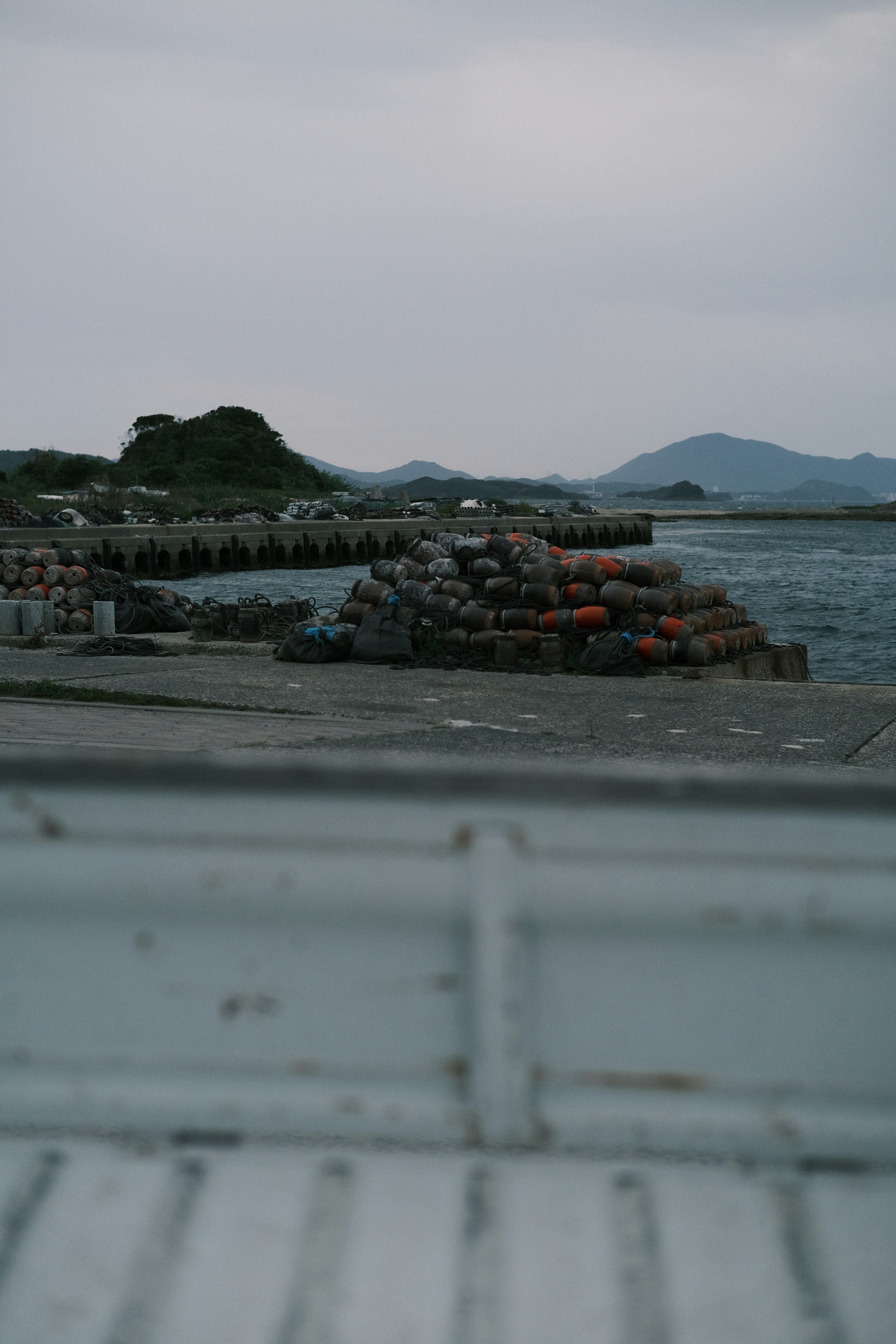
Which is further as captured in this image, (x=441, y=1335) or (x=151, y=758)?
(x=151, y=758)

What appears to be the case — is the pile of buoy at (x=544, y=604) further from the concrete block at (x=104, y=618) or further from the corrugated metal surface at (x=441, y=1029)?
the corrugated metal surface at (x=441, y=1029)

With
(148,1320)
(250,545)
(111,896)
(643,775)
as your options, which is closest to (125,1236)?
(148,1320)

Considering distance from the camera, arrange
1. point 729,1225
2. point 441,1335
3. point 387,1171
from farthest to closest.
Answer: point 387,1171 → point 729,1225 → point 441,1335

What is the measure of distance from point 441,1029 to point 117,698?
325 inches

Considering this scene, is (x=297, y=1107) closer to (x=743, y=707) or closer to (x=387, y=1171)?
(x=387, y=1171)

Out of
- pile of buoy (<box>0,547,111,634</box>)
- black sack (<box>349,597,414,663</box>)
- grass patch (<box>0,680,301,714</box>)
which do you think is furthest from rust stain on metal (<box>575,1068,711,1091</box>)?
pile of buoy (<box>0,547,111,634</box>)

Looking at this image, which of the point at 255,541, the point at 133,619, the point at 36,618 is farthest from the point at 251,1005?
the point at 255,541

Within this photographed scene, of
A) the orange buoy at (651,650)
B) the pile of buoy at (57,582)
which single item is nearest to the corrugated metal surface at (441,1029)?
the orange buoy at (651,650)

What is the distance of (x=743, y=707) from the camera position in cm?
1040

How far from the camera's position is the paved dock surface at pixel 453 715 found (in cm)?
823

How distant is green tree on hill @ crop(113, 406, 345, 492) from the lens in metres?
96.9

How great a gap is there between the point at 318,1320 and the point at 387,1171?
0.39 meters

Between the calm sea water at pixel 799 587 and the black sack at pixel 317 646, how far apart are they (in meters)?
7.36

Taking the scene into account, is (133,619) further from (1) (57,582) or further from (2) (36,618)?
(1) (57,582)
